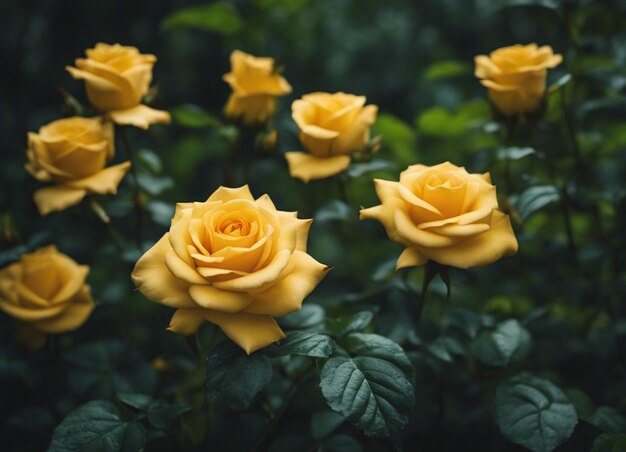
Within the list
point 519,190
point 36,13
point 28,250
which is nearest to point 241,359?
point 28,250

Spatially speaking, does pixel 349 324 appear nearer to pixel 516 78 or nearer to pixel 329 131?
pixel 329 131

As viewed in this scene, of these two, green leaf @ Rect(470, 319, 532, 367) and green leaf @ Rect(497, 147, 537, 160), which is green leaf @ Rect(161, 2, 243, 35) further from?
green leaf @ Rect(470, 319, 532, 367)

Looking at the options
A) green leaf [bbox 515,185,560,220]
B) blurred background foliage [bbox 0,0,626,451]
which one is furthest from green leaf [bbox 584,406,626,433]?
green leaf [bbox 515,185,560,220]

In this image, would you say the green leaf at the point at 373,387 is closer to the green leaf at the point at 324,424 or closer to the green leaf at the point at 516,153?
the green leaf at the point at 324,424

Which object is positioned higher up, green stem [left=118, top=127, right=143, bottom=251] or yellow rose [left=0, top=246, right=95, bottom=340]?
green stem [left=118, top=127, right=143, bottom=251]

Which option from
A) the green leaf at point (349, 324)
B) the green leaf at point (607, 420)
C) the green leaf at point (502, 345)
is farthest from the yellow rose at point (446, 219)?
the green leaf at point (607, 420)

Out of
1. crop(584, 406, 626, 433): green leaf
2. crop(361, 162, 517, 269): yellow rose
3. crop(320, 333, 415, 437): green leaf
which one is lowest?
crop(584, 406, 626, 433): green leaf
